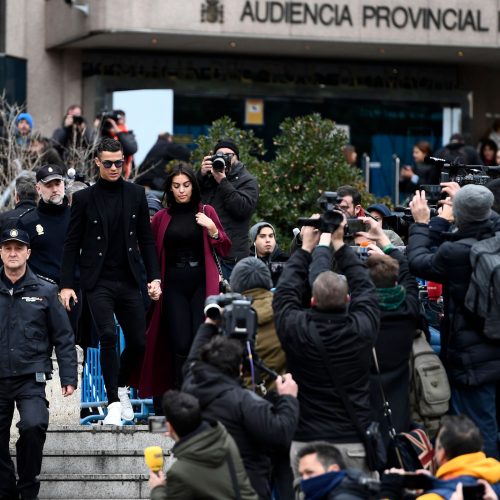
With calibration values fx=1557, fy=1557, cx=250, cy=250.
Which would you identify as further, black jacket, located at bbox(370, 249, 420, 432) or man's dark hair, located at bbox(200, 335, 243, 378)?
black jacket, located at bbox(370, 249, 420, 432)

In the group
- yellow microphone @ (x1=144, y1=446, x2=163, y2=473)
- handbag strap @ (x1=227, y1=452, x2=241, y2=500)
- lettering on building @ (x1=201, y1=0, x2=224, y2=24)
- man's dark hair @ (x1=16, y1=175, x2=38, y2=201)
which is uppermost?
lettering on building @ (x1=201, y1=0, x2=224, y2=24)

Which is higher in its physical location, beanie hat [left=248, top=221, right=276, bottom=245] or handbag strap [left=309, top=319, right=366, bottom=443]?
beanie hat [left=248, top=221, right=276, bottom=245]

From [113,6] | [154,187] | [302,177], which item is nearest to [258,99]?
[113,6]

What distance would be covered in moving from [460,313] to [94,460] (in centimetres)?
325

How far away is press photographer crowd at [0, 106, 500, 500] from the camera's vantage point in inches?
320

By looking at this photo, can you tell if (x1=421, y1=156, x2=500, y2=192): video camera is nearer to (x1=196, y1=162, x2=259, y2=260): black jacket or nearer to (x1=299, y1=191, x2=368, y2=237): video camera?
(x1=299, y1=191, x2=368, y2=237): video camera

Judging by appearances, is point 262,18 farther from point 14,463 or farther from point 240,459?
point 240,459

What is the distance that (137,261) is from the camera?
1155 centimetres

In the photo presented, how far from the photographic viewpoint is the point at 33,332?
420 inches

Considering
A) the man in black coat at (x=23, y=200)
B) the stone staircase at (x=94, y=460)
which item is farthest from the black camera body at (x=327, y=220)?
the man in black coat at (x=23, y=200)

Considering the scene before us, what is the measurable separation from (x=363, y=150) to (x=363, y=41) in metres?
3.37

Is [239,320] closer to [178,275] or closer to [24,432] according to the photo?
[24,432]

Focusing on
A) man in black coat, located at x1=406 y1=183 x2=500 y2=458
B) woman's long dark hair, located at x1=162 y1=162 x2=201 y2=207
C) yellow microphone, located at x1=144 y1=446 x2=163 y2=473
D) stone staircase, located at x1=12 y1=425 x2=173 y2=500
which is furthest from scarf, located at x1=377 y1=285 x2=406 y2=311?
woman's long dark hair, located at x1=162 y1=162 x2=201 y2=207

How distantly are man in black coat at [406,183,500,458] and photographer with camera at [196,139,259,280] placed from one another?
335 centimetres
